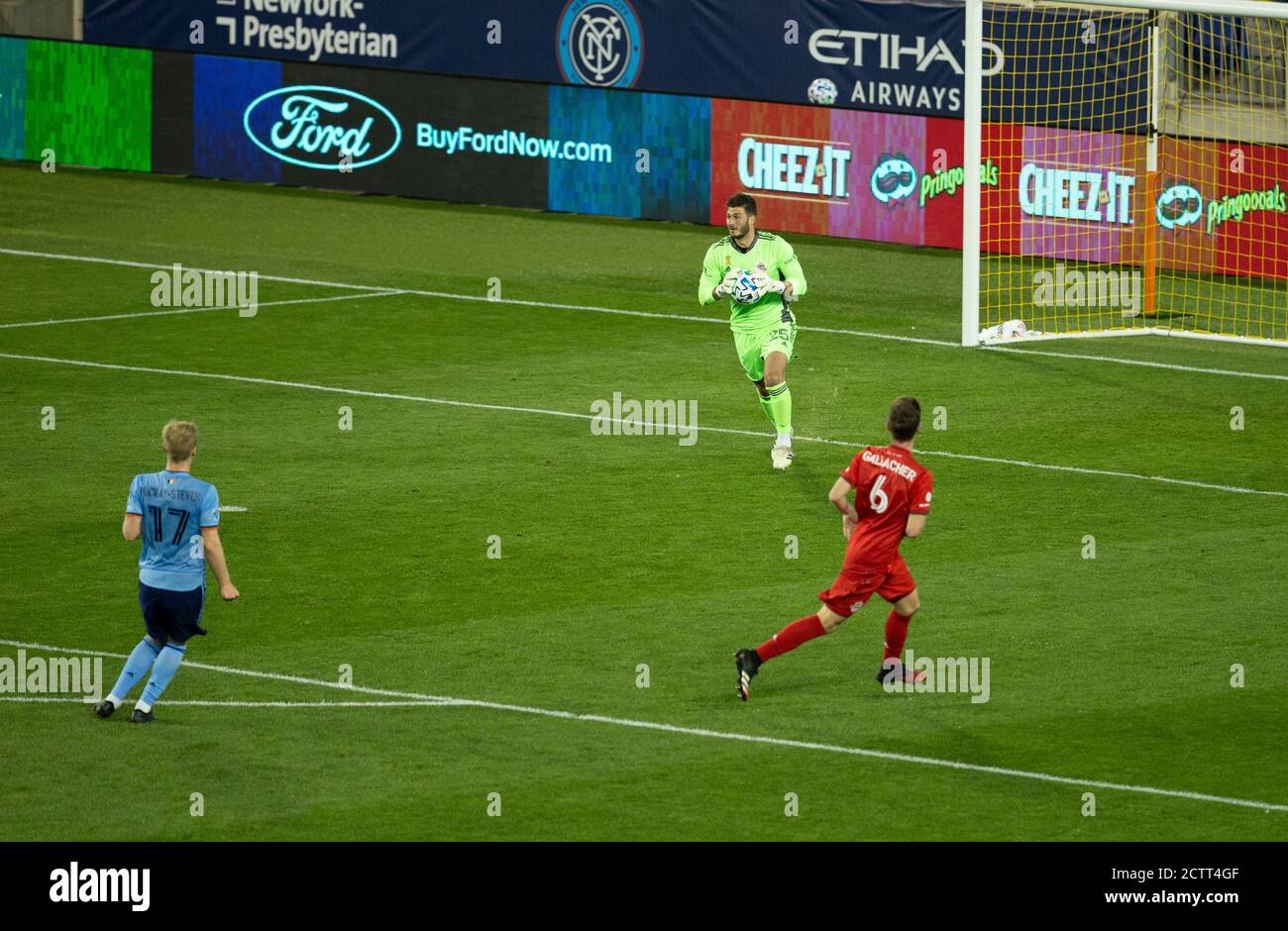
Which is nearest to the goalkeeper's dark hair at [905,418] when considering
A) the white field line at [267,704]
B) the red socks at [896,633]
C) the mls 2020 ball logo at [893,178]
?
the red socks at [896,633]

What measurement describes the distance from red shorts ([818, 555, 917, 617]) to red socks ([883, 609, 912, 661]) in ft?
0.70

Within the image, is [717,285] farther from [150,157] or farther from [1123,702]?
[150,157]

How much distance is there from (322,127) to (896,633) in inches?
872

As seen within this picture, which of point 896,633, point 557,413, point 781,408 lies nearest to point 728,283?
point 781,408

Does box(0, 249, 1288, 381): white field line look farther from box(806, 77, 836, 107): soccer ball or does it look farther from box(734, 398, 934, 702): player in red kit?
box(734, 398, 934, 702): player in red kit

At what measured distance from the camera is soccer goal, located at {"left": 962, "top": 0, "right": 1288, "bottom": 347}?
25734 mm

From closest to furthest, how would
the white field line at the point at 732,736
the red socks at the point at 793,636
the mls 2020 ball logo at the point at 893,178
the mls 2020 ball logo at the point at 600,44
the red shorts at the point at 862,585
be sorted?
the white field line at the point at 732,736 → the red shorts at the point at 862,585 → the red socks at the point at 793,636 → the mls 2020 ball logo at the point at 893,178 → the mls 2020 ball logo at the point at 600,44

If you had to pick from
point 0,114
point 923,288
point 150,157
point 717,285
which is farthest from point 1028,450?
point 0,114

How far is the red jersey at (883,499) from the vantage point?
1216cm

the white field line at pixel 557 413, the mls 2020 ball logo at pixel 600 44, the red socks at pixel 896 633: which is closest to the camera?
the red socks at pixel 896 633

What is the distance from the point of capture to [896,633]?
41.4 ft

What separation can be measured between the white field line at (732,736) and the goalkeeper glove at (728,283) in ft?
21.4

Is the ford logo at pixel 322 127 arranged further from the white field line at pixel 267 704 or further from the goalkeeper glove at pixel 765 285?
the white field line at pixel 267 704
